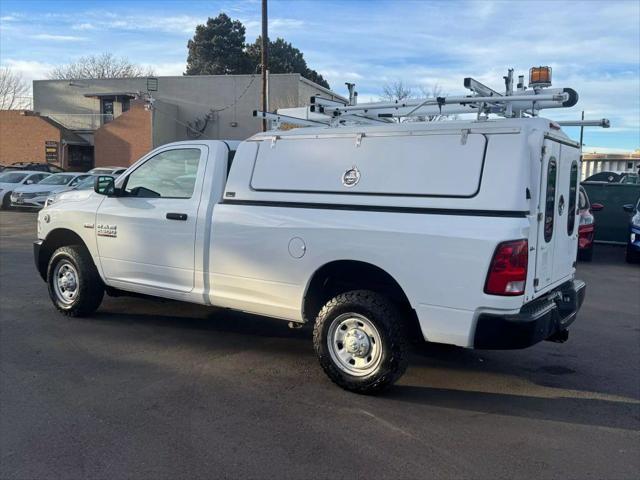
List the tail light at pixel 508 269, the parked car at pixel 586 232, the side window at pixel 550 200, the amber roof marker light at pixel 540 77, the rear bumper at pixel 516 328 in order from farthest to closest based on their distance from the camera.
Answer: the parked car at pixel 586 232
the amber roof marker light at pixel 540 77
the side window at pixel 550 200
the rear bumper at pixel 516 328
the tail light at pixel 508 269

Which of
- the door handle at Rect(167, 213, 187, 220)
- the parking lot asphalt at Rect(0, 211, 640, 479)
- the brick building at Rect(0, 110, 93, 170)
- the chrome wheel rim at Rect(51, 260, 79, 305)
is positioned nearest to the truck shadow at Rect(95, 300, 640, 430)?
the parking lot asphalt at Rect(0, 211, 640, 479)

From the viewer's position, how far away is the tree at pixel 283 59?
5716 cm

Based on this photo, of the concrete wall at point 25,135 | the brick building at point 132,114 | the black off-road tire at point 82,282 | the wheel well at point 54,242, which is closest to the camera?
the black off-road tire at point 82,282

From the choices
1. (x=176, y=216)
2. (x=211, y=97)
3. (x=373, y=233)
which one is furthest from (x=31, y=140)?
(x=373, y=233)

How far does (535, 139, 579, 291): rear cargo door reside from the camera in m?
4.36

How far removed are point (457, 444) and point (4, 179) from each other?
2381 cm

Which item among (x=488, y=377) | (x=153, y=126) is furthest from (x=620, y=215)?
(x=153, y=126)

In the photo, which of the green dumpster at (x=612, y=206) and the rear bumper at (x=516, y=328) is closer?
the rear bumper at (x=516, y=328)

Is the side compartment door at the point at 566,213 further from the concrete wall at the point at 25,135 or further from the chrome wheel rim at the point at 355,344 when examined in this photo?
the concrete wall at the point at 25,135

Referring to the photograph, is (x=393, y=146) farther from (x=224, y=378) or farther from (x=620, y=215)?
(x=620, y=215)

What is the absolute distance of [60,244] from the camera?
712 centimetres

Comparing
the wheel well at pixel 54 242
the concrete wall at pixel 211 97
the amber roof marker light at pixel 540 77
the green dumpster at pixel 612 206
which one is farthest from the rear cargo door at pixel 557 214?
the concrete wall at pixel 211 97

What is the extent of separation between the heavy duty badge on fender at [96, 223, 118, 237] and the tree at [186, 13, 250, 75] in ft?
176

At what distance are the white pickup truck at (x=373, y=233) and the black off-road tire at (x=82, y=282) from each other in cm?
65
